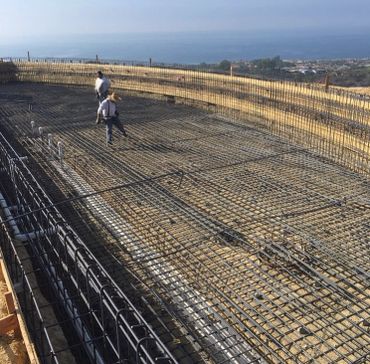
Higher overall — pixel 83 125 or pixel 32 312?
pixel 83 125

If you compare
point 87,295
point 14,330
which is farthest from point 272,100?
point 14,330

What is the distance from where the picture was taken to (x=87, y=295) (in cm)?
435

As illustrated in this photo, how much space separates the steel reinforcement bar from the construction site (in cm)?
2

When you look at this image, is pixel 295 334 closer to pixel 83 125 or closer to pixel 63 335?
pixel 63 335

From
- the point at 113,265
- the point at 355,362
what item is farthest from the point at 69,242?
the point at 355,362

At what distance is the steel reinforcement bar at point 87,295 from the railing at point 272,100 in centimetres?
553

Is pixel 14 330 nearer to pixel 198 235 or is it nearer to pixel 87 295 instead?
pixel 87 295

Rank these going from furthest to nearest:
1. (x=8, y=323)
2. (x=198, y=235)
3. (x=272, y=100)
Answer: (x=272, y=100)
(x=198, y=235)
(x=8, y=323)

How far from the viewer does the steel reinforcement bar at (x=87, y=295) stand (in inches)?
136

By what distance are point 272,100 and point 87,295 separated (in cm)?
834

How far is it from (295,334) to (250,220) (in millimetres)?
2240

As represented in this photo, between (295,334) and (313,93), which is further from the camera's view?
(313,93)

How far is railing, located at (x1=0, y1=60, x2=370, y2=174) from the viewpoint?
8.81 metres

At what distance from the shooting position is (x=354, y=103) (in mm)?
8875
